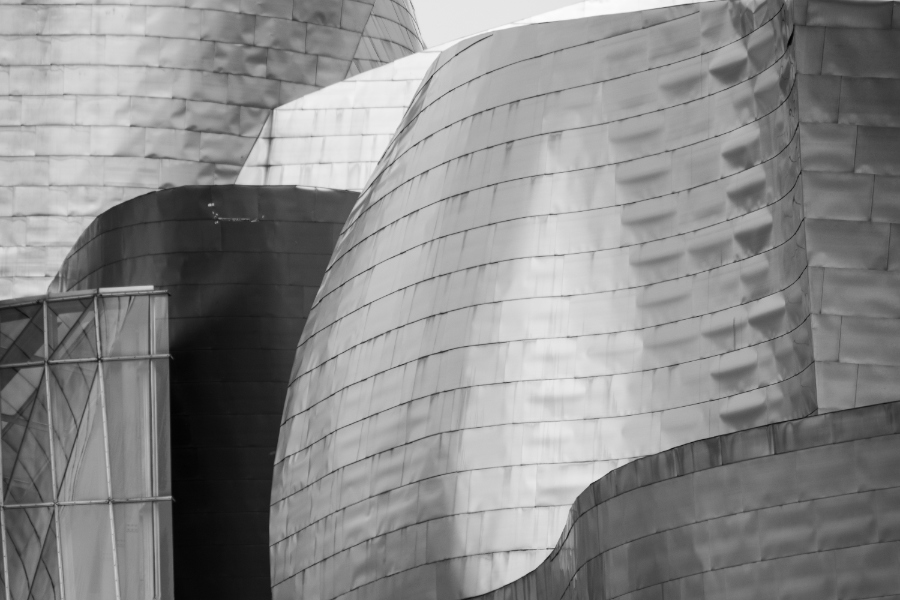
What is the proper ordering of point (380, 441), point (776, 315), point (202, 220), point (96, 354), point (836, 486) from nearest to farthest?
point (836, 486) < point (776, 315) < point (380, 441) < point (96, 354) < point (202, 220)

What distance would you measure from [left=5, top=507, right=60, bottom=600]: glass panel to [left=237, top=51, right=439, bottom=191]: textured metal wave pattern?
9.66m

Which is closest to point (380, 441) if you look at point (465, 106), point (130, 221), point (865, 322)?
point (465, 106)

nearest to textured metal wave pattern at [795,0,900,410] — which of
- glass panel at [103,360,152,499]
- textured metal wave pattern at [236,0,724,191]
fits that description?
glass panel at [103,360,152,499]

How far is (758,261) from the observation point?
2059 centimetres

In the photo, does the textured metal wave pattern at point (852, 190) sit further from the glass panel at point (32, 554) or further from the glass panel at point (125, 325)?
the glass panel at point (32, 554)

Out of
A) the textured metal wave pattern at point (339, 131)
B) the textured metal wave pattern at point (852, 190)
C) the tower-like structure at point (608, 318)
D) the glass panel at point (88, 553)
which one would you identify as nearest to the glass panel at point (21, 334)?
the glass panel at point (88, 553)

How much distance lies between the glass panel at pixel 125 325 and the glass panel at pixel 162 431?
430mm

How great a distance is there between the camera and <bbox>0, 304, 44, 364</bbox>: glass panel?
105ft

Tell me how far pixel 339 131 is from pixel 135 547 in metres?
11.0

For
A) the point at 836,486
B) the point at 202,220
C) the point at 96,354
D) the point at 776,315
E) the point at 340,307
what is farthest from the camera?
the point at 202,220

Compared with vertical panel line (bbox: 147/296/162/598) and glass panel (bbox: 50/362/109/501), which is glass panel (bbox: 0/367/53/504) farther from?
vertical panel line (bbox: 147/296/162/598)

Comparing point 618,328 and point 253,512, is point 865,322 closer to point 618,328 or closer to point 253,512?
point 618,328

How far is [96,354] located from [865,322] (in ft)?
55.3

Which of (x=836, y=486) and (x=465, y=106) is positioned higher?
(x=465, y=106)
